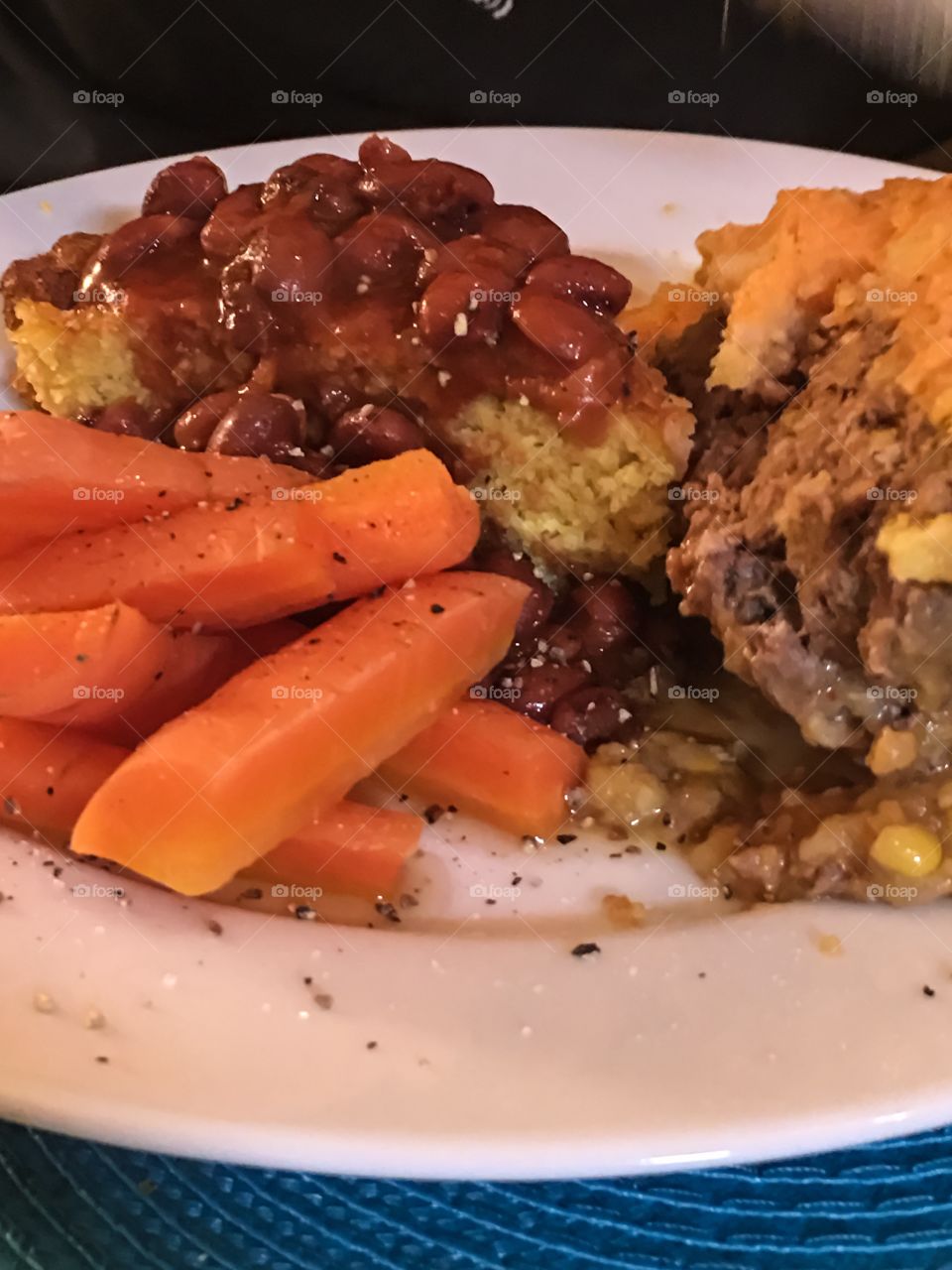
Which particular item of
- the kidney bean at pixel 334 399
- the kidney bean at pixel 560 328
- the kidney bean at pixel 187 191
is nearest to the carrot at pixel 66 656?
the kidney bean at pixel 334 399

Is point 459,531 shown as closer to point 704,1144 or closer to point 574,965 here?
point 574,965

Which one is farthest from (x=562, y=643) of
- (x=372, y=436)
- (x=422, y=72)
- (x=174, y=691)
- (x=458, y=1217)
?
(x=422, y=72)

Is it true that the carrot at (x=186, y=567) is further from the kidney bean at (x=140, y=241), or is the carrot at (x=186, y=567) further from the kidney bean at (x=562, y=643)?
the kidney bean at (x=140, y=241)

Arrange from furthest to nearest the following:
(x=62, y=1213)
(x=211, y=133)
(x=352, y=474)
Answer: (x=211, y=133) → (x=352, y=474) → (x=62, y=1213)

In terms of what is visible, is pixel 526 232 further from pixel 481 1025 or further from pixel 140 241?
pixel 481 1025

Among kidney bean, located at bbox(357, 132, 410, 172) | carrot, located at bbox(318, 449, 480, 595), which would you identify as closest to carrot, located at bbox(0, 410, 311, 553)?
carrot, located at bbox(318, 449, 480, 595)

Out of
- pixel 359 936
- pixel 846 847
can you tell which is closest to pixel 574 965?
pixel 359 936
